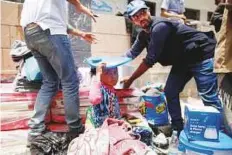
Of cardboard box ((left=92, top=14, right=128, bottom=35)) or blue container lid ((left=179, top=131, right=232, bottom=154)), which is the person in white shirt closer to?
blue container lid ((left=179, top=131, right=232, bottom=154))

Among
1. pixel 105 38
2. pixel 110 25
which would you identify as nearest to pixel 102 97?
pixel 105 38

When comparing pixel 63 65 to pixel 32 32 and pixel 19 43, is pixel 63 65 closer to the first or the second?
pixel 32 32

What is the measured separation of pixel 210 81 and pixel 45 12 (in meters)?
1.16

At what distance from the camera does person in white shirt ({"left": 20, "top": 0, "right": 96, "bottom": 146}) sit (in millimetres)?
1776

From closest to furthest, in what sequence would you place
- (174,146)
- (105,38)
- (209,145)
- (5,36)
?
(209,145) < (174,146) < (5,36) < (105,38)

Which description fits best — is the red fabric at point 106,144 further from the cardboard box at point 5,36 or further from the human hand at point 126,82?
the cardboard box at point 5,36

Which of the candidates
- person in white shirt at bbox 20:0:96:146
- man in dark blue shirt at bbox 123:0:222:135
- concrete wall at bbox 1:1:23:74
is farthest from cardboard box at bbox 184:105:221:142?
concrete wall at bbox 1:1:23:74

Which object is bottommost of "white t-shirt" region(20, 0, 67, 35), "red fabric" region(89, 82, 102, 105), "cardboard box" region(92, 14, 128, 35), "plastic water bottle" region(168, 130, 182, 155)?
"plastic water bottle" region(168, 130, 182, 155)

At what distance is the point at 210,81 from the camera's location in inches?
79.4

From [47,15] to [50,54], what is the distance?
0.23 metres

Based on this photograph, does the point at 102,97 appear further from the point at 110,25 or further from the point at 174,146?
the point at 110,25

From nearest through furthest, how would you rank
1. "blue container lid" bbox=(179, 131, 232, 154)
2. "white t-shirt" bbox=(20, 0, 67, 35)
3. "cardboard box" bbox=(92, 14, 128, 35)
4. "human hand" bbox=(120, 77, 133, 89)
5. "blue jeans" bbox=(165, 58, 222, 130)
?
"blue container lid" bbox=(179, 131, 232, 154), "white t-shirt" bbox=(20, 0, 67, 35), "blue jeans" bbox=(165, 58, 222, 130), "human hand" bbox=(120, 77, 133, 89), "cardboard box" bbox=(92, 14, 128, 35)

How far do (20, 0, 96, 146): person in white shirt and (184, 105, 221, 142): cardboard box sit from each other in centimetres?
70

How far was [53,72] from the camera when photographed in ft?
6.42
